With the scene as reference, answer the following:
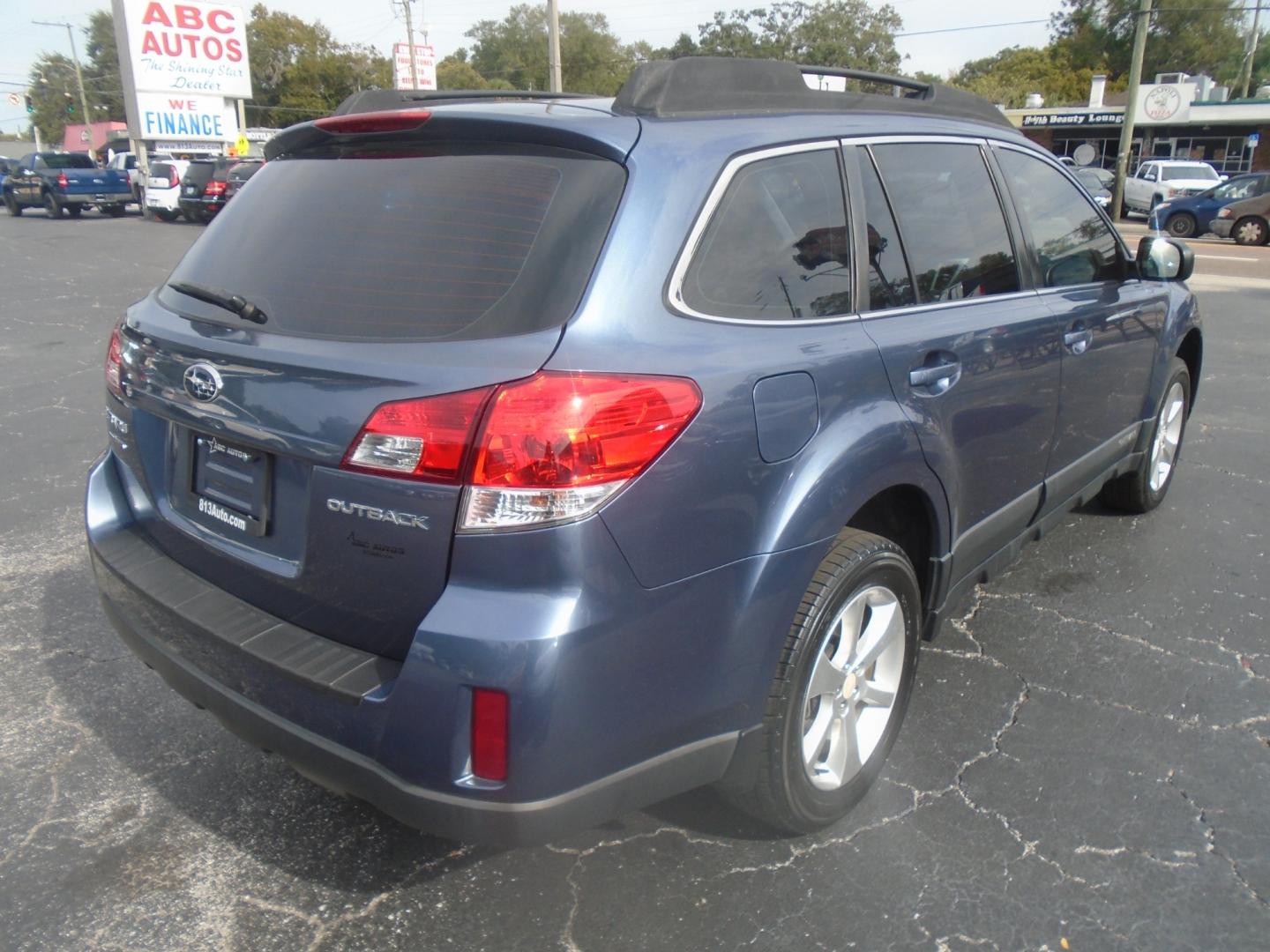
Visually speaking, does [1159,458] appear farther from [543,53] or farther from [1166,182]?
[543,53]

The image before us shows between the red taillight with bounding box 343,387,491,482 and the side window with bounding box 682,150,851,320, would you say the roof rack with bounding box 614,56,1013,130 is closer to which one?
the side window with bounding box 682,150,851,320

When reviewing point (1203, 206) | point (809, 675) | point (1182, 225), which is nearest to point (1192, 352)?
point (809, 675)

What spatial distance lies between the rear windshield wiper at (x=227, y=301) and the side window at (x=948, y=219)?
1679 mm

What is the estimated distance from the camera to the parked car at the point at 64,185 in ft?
93.4

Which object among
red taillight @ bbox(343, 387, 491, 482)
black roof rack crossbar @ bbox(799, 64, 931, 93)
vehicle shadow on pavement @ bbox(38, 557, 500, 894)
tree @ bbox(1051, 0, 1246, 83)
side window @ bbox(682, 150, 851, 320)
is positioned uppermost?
tree @ bbox(1051, 0, 1246, 83)

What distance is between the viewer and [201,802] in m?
2.77

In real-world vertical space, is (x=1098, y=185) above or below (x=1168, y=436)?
above

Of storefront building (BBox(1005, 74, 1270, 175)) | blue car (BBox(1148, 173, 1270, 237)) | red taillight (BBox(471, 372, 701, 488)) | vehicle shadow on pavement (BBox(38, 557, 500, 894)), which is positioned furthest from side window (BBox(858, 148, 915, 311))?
storefront building (BBox(1005, 74, 1270, 175))

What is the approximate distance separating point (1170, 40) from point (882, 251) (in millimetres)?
81000

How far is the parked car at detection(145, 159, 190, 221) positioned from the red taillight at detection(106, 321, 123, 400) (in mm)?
25496

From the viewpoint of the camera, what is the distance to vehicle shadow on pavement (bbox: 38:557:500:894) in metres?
2.55

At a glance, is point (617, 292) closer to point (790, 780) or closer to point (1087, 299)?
point (790, 780)

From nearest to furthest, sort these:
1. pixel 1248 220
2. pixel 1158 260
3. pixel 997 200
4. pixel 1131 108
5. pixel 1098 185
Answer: pixel 997 200 < pixel 1158 260 < pixel 1248 220 < pixel 1098 185 < pixel 1131 108

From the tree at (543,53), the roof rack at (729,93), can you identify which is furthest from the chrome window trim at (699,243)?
the tree at (543,53)
